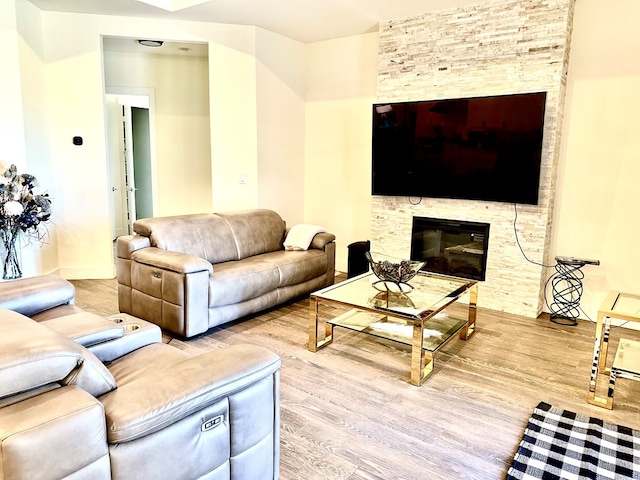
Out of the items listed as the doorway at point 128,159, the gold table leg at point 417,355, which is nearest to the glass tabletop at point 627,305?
the gold table leg at point 417,355

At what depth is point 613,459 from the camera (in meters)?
2.08

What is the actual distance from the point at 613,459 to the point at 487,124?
2939mm

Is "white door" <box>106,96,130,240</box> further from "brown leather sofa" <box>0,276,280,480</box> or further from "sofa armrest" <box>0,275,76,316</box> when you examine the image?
"brown leather sofa" <box>0,276,280,480</box>

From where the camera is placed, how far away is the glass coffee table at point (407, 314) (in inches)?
113

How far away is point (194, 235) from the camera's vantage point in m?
4.06

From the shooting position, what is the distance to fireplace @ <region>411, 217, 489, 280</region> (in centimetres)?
447

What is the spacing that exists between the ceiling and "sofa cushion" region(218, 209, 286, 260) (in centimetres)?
204

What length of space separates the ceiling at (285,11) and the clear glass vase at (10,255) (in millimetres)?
2307

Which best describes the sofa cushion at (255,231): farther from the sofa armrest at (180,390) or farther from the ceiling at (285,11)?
the sofa armrest at (180,390)

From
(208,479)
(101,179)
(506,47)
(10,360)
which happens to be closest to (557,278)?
(506,47)

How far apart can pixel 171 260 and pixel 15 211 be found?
156cm

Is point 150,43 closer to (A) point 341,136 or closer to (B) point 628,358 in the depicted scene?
(A) point 341,136

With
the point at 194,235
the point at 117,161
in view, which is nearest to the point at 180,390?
the point at 194,235

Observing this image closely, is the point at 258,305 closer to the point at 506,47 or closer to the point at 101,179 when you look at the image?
the point at 101,179
